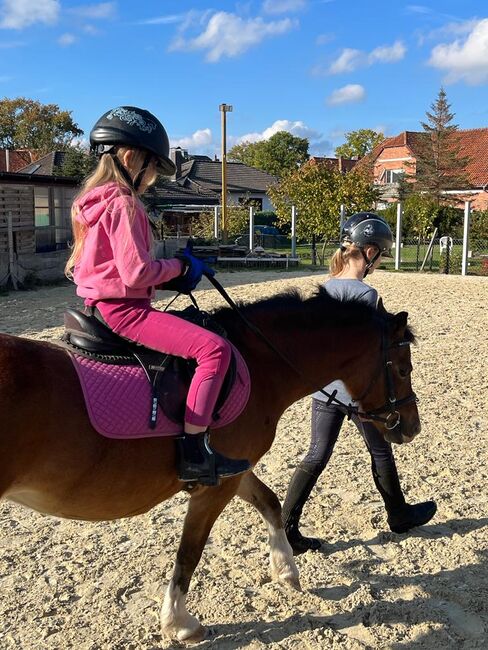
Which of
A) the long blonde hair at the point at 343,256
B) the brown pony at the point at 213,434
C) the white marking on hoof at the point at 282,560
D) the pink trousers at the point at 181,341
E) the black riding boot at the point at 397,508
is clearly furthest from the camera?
the black riding boot at the point at 397,508

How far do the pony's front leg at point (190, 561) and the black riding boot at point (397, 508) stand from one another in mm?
1414

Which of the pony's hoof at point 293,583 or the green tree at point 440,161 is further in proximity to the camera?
the green tree at point 440,161

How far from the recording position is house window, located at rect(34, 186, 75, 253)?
20016 millimetres

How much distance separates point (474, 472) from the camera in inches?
198

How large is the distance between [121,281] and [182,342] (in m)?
0.37

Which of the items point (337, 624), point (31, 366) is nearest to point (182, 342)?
point (31, 366)

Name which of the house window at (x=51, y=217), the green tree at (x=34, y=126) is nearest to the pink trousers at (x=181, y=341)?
the house window at (x=51, y=217)

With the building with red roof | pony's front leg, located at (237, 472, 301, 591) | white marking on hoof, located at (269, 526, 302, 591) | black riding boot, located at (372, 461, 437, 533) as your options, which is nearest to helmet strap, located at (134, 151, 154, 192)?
pony's front leg, located at (237, 472, 301, 591)

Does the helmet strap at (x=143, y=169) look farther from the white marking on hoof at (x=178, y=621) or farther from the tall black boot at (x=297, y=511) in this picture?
the tall black boot at (x=297, y=511)

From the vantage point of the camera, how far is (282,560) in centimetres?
355

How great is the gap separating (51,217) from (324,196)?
397 inches

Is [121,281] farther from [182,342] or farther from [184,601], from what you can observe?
[184,601]

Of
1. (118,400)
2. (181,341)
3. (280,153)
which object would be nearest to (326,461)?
(181,341)

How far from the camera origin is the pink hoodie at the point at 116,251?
99.4 inches
